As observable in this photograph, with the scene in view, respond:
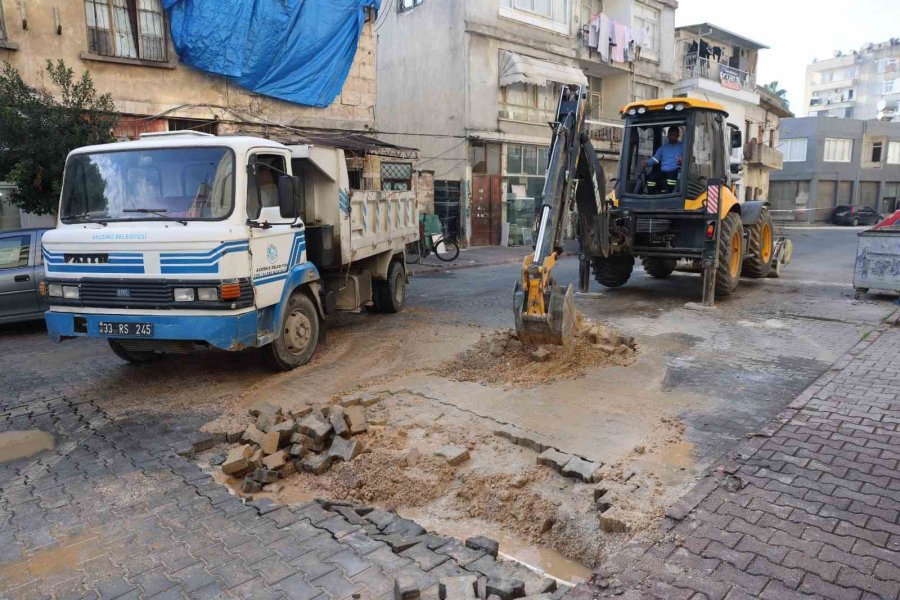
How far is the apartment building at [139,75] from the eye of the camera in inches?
486

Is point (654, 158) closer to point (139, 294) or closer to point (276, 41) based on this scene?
point (139, 294)

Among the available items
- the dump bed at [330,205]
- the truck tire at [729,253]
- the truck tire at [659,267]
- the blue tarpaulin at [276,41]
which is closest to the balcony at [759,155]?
the truck tire at [659,267]

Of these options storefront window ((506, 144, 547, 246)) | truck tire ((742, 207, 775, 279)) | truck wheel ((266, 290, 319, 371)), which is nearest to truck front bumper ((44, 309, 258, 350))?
truck wheel ((266, 290, 319, 371))

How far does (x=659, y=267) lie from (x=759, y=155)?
27.9m

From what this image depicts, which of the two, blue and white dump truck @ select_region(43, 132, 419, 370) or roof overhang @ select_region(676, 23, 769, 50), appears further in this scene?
roof overhang @ select_region(676, 23, 769, 50)

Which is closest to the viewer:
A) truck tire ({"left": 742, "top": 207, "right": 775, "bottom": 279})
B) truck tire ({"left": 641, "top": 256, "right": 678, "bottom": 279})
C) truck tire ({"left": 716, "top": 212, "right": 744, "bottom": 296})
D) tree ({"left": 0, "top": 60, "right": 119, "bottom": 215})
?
tree ({"left": 0, "top": 60, "right": 119, "bottom": 215})

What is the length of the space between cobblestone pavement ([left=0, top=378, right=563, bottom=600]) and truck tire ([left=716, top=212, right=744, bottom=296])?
8.49 m

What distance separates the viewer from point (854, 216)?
3988cm

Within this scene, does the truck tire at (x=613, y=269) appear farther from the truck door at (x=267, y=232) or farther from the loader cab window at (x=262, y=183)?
the loader cab window at (x=262, y=183)

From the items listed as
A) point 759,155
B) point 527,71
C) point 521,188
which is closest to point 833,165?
point 759,155

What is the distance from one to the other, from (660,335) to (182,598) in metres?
6.97

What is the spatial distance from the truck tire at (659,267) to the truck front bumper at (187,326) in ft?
30.7

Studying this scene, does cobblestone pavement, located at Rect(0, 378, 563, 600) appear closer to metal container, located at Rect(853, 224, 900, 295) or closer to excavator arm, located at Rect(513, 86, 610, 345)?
excavator arm, located at Rect(513, 86, 610, 345)

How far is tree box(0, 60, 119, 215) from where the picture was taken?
952cm
